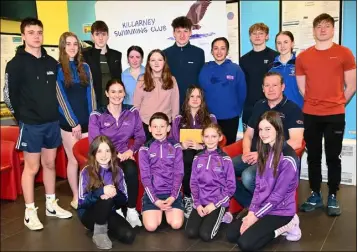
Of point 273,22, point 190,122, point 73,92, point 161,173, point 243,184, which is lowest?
point 243,184

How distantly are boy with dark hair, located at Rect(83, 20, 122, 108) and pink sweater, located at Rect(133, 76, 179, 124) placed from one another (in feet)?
1.43

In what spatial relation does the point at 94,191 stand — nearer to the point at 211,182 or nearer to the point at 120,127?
the point at 120,127

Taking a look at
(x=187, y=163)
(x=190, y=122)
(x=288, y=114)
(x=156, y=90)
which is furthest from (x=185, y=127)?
(x=288, y=114)

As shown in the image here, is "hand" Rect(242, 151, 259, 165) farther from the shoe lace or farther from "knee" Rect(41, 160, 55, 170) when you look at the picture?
the shoe lace

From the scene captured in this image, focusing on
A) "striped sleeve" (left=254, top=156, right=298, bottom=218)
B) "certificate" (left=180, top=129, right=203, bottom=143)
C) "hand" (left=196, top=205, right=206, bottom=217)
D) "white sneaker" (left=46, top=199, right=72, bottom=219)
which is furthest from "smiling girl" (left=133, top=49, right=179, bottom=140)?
"striped sleeve" (left=254, top=156, right=298, bottom=218)

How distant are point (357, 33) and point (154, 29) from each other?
2.47 metres

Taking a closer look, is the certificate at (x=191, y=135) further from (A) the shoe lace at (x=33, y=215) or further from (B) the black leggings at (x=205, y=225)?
(A) the shoe lace at (x=33, y=215)

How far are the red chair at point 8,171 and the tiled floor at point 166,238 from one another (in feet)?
1.52

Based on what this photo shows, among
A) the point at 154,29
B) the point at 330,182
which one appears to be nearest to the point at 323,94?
the point at 330,182

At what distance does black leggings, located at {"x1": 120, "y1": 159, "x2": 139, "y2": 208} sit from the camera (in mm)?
3004

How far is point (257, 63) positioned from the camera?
3613 mm

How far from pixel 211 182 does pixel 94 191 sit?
897mm

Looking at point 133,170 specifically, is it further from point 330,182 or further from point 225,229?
point 330,182

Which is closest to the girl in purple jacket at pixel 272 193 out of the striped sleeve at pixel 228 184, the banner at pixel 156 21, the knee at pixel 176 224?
the striped sleeve at pixel 228 184
